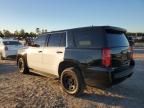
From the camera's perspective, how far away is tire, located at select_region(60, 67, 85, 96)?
242 inches

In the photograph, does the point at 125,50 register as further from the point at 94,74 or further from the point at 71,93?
the point at 71,93

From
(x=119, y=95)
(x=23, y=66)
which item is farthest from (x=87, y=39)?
(x=23, y=66)

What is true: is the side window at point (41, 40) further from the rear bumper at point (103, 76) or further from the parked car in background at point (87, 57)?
the rear bumper at point (103, 76)

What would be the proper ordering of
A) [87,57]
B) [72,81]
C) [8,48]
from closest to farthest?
[87,57] → [72,81] → [8,48]

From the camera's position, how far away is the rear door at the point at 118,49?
564cm

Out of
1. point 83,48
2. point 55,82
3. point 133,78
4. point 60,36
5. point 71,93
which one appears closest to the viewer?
point 83,48

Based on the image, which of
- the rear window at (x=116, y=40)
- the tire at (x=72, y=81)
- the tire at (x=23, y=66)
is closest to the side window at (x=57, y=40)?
the tire at (x=72, y=81)

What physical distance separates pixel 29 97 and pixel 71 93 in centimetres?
121

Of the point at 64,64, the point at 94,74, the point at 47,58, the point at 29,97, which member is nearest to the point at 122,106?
the point at 94,74

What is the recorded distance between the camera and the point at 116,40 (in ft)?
19.7

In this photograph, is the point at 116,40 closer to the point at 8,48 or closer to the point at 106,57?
the point at 106,57

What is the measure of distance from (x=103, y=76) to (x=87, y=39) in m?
1.15

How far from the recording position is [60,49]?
677cm

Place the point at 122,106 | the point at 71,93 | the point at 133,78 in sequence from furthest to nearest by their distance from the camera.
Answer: the point at 133,78 → the point at 71,93 → the point at 122,106
